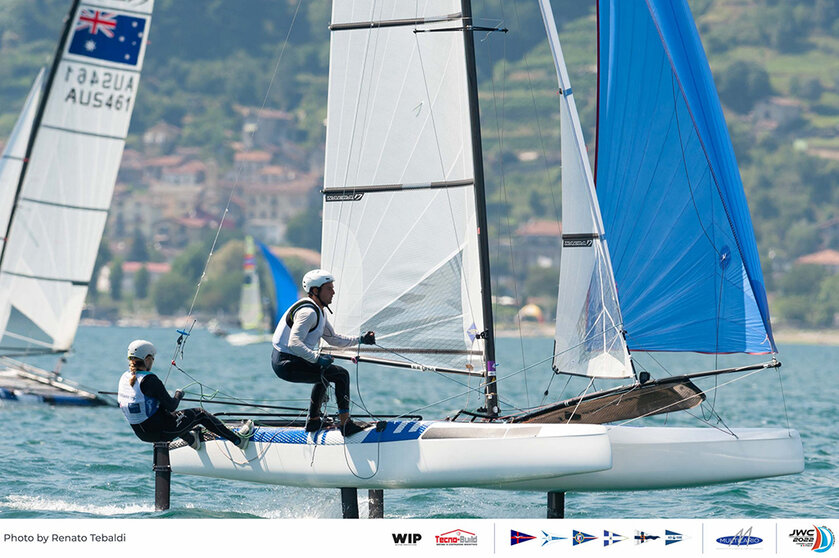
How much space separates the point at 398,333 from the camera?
32.5 ft

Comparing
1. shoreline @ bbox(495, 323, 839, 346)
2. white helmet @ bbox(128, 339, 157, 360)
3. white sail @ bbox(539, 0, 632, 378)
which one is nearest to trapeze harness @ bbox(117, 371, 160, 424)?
white helmet @ bbox(128, 339, 157, 360)

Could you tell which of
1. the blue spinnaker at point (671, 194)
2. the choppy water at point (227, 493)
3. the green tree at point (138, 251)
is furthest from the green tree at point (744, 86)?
the blue spinnaker at point (671, 194)

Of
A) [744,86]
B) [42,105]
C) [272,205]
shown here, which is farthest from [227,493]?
[744,86]

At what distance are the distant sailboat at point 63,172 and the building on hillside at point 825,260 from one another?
106m

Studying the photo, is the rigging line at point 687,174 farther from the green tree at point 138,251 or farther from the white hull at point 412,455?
the green tree at point 138,251

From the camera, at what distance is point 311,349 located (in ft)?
28.6

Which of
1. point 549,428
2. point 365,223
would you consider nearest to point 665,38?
point 365,223

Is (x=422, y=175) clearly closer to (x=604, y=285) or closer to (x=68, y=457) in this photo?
(x=604, y=285)
